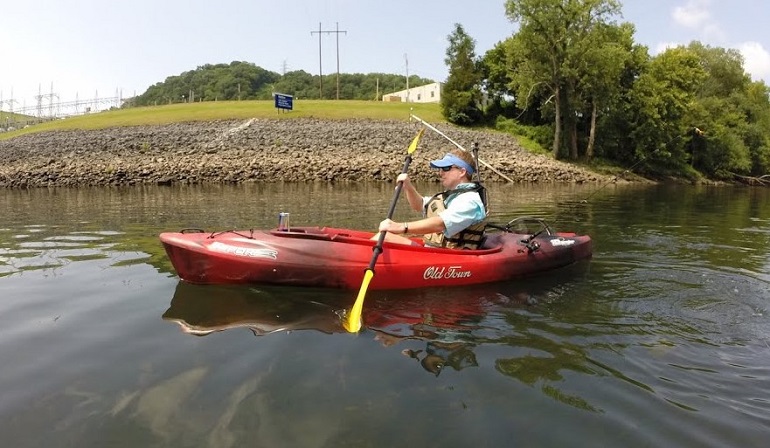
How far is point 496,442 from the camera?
3305 millimetres

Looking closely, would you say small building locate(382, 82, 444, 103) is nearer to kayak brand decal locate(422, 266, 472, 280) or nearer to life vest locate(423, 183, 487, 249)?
life vest locate(423, 183, 487, 249)

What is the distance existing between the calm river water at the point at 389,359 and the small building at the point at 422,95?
180ft

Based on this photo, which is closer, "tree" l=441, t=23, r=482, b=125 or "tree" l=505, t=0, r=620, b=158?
"tree" l=505, t=0, r=620, b=158

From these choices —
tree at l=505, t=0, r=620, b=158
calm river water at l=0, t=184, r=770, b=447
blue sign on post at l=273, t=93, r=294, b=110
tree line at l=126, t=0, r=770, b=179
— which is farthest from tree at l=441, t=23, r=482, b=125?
calm river water at l=0, t=184, r=770, b=447

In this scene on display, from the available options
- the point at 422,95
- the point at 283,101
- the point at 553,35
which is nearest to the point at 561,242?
the point at 553,35

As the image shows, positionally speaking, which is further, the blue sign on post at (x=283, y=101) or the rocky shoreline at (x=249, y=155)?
the blue sign on post at (x=283, y=101)

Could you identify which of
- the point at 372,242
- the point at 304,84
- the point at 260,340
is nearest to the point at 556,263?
the point at 372,242

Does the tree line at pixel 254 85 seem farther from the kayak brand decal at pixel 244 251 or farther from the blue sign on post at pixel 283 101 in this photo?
the kayak brand decal at pixel 244 251

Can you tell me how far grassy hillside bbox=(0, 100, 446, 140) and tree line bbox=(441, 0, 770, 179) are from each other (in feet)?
14.8

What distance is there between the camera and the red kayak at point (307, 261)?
6.31 m

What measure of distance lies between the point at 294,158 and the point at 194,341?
2563 cm

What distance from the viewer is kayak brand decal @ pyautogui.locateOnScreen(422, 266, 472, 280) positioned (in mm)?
6629

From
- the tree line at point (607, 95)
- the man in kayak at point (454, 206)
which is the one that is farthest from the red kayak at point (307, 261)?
the tree line at point (607, 95)

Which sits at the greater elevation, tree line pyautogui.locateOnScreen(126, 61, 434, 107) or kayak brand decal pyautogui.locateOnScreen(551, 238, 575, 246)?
tree line pyautogui.locateOnScreen(126, 61, 434, 107)
